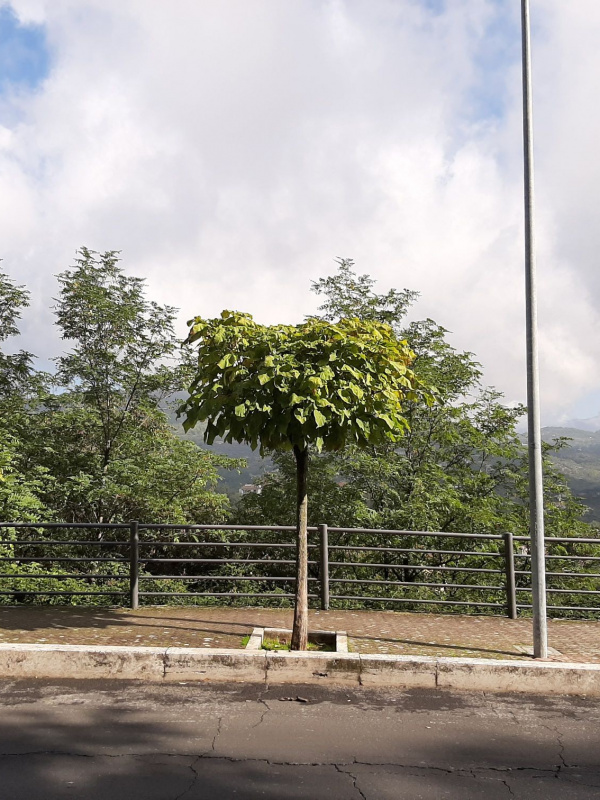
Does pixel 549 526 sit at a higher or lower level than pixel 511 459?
lower

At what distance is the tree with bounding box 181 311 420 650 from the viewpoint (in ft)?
20.3

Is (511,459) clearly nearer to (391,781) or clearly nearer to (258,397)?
(258,397)

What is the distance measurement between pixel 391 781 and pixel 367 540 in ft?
31.8

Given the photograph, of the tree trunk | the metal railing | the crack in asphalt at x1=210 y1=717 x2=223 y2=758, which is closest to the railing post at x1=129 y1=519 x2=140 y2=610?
the tree trunk

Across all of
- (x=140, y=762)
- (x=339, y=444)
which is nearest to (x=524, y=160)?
(x=339, y=444)

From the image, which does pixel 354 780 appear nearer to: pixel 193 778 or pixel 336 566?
pixel 193 778

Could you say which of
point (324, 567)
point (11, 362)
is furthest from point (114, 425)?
point (324, 567)

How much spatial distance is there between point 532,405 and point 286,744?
4.46 m

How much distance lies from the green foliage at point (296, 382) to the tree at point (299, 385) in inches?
0.4

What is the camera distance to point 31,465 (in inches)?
571

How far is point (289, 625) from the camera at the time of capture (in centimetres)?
770

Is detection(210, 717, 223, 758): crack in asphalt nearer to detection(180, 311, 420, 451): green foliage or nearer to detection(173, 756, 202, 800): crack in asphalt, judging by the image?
detection(173, 756, 202, 800): crack in asphalt

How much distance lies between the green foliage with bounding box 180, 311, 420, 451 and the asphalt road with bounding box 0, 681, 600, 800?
258cm

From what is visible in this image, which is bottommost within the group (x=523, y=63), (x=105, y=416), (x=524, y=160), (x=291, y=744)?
(x=291, y=744)
